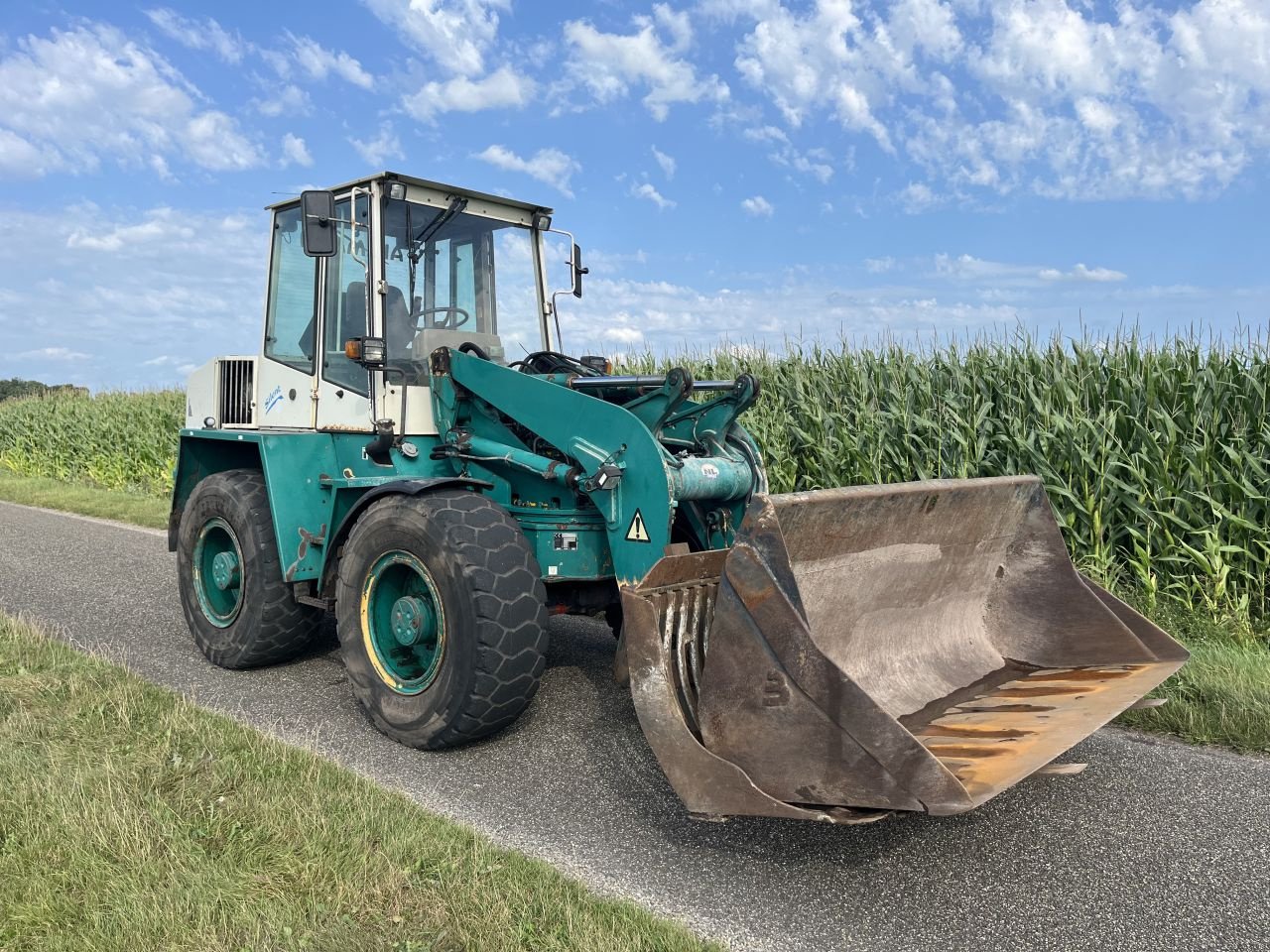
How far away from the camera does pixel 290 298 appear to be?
19.9 feet

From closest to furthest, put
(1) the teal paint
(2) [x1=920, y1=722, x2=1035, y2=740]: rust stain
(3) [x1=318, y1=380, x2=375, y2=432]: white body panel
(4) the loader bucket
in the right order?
(4) the loader bucket < (2) [x1=920, y1=722, x2=1035, y2=740]: rust stain < (1) the teal paint < (3) [x1=318, y1=380, x2=375, y2=432]: white body panel

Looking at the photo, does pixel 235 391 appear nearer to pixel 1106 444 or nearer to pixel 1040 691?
pixel 1040 691

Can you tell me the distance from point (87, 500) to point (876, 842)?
47.7 ft

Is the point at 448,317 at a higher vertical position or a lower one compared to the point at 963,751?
higher

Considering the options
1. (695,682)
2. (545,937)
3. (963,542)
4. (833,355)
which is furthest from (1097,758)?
(833,355)

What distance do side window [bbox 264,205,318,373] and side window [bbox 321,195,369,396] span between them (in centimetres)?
18

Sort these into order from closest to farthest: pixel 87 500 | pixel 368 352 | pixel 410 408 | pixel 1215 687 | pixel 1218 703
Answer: pixel 1218 703, pixel 1215 687, pixel 368 352, pixel 410 408, pixel 87 500

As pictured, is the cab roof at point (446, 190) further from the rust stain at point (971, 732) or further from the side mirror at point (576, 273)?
the rust stain at point (971, 732)

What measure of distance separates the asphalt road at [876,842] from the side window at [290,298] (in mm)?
1979

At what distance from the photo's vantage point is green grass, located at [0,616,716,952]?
2.88 m

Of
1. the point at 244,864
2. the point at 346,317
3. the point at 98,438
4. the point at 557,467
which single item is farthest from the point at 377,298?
the point at 98,438

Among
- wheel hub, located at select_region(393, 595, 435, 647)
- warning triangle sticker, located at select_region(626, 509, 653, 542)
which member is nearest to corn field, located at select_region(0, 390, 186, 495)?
wheel hub, located at select_region(393, 595, 435, 647)

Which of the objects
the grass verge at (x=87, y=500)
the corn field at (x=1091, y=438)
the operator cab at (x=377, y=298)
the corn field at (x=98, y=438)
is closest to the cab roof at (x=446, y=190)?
the operator cab at (x=377, y=298)

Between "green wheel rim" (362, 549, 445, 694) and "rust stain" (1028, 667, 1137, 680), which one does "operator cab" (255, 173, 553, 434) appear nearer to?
"green wheel rim" (362, 549, 445, 694)
